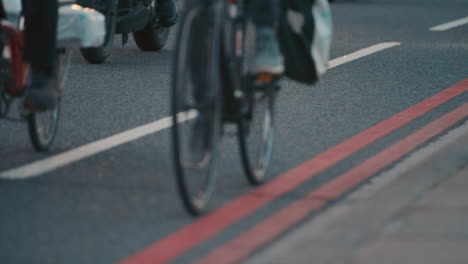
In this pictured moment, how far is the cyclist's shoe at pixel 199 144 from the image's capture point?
17.2 feet

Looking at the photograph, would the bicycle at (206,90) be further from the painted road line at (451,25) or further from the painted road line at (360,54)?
the painted road line at (451,25)

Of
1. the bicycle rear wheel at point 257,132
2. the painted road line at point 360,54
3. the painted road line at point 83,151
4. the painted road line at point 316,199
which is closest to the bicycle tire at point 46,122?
the painted road line at point 83,151

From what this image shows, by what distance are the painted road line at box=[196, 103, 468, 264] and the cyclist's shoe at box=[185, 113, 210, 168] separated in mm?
393

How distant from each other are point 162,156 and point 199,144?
1509 mm

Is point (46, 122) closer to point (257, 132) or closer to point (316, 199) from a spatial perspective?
point (257, 132)

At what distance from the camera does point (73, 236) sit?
504 cm

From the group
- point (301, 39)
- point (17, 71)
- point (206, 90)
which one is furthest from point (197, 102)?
point (17, 71)

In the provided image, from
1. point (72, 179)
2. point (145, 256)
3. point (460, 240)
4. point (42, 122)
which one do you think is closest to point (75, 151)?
point (42, 122)

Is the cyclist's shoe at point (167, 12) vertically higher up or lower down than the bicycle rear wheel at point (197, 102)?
lower down

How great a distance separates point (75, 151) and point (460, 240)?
9.35 feet

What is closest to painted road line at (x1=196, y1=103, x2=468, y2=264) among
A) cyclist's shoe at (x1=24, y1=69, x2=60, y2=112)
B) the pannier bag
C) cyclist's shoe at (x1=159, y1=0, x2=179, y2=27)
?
the pannier bag

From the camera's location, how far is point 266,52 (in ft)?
18.6

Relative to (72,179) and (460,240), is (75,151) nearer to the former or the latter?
(72,179)

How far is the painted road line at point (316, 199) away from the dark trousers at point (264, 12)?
0.88m
